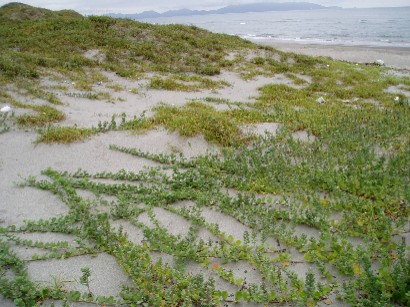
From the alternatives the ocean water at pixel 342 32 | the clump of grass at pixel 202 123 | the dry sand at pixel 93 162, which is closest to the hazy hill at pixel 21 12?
the ocean water at pixel 342 32

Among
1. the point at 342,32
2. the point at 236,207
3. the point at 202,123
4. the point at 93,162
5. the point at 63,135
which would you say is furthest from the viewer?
the point at 342,32

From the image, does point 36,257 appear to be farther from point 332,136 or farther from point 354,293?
point 332,136

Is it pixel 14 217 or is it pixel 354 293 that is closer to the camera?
pixel 354 293

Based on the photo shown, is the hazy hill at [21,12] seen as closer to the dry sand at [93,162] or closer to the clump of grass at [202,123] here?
the dry sand at [93,162]

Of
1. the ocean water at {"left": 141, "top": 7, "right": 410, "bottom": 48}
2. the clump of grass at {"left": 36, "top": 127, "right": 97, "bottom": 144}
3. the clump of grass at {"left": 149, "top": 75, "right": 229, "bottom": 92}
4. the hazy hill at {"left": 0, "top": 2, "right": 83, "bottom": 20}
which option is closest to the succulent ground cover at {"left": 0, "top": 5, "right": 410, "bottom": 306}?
the clump of grass at {"left": 36, "top": 127, "right": 97, "bottom": 144}

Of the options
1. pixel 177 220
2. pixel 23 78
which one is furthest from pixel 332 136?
pixel 23 78

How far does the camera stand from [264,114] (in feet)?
34.5

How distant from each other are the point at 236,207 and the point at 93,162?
141 inches

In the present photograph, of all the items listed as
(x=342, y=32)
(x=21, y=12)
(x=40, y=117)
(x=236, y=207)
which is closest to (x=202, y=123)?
(x=236, y=207)

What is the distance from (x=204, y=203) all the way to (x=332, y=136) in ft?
12.6

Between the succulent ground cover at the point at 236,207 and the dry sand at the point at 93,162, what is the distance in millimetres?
87

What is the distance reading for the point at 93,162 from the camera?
789cm

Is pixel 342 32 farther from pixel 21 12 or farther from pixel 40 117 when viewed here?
pixel 40 117

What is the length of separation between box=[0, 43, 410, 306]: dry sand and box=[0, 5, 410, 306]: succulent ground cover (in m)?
0.09
